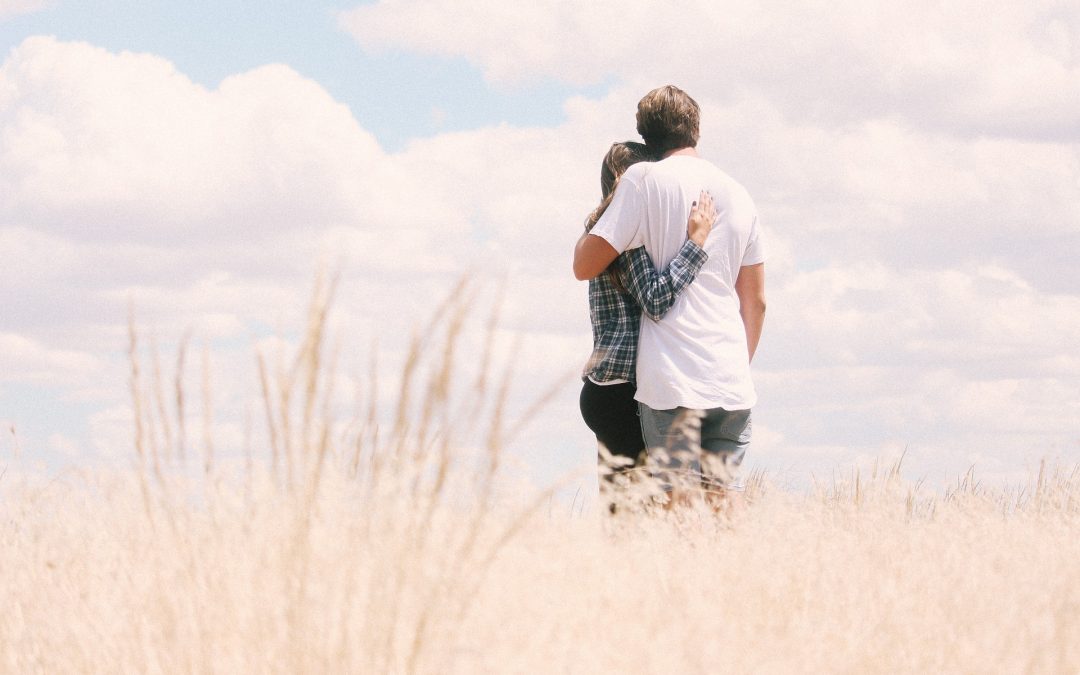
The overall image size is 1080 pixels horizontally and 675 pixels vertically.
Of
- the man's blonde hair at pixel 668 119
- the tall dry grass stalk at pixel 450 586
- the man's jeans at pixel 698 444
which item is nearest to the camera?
the tall dry grass stalk at pixel 450 586

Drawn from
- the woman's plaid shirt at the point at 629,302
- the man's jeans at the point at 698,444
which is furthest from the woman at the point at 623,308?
the man's jeans at the point at 698,444

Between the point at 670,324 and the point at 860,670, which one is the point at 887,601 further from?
the point at 670,324

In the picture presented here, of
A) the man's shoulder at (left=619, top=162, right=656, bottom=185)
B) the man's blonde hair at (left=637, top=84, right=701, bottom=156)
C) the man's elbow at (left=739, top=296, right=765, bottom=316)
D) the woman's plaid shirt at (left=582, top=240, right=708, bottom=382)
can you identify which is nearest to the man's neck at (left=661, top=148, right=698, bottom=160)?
the man's blonde hair at (left=637, top=84, right=701, bottom=156)

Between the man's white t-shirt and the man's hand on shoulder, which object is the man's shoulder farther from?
the man's hand on shoulder

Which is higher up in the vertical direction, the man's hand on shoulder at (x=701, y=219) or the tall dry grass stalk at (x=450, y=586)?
the man's hand on shoulder at (x=701, y=219)

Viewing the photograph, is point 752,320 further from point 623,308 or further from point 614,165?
point 614,165

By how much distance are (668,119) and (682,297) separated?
614mm

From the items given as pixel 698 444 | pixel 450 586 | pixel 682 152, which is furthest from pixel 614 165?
pixel 450 586

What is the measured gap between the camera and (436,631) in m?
2.23

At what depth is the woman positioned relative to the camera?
3445mm

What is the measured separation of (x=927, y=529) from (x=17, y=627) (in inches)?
132

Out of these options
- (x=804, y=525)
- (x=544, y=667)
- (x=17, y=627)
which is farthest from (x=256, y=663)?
(x=804, y=525)

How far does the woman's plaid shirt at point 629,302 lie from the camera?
344 centimetres

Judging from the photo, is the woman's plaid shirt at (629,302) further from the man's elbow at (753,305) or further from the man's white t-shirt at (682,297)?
the man's elbow at (753,305)
